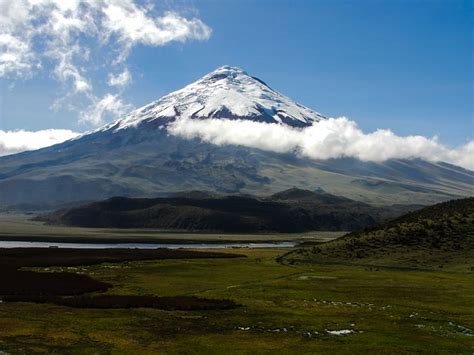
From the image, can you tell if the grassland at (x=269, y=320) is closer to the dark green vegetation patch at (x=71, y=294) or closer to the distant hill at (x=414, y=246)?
the dark green vegetation patch at (x=71, y=294)

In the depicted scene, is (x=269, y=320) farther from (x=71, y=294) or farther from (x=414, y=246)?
(x=414, y=246)

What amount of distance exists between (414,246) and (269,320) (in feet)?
221

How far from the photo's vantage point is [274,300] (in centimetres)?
6109

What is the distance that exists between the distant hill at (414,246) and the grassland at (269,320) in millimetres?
20355

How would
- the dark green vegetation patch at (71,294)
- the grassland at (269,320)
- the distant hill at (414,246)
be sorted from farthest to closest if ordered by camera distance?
the distant hill at (414,246)
the dark green vegetation patch at (71,294)
the grassland at (269,320)

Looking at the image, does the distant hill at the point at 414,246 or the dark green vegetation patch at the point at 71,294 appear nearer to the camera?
the dark green vegetation patch at the point at 71,294

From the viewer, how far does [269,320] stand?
4953 cm

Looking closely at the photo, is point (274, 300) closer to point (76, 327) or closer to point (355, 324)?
→ point (355, 324)

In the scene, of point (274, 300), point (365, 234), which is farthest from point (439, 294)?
point (365, 234)

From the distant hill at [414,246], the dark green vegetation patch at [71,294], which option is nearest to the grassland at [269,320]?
the dark green vegetation patch at [71,294]

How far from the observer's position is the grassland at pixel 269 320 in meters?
39.6

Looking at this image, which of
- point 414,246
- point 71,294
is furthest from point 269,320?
point 414,246

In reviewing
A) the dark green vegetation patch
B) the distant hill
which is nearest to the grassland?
the dark green vegetation patch

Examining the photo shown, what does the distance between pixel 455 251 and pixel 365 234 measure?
25.5m
